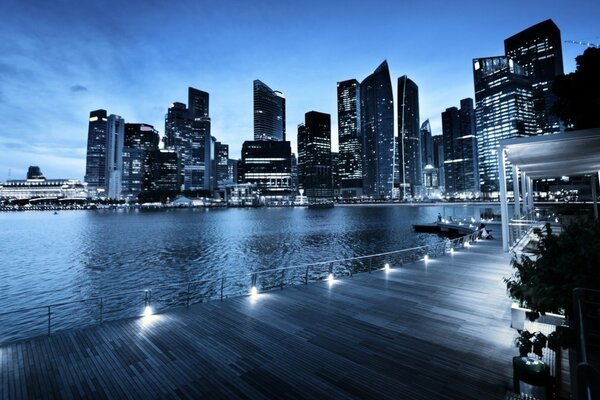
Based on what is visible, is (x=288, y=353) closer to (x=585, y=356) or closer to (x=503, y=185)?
(x=585, y=356)

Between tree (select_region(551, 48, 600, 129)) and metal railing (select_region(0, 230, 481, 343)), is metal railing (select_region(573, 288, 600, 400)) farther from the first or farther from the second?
tree (select_region(551, 48, 600, 129))

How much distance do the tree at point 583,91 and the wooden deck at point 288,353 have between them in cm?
1657

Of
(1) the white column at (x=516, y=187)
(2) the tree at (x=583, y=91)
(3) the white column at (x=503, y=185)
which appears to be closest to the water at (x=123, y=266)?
(3) the white column at (x=503, y=185)

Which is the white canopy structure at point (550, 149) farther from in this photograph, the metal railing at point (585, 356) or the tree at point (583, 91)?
the metal railing at point (585, 356)

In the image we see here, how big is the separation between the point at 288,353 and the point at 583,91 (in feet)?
83.0

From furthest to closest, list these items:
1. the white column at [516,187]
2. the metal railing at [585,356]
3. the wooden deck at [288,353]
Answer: the white column at [516,187]
the wooden deck at [288,353]
the metal railing at [585,356]

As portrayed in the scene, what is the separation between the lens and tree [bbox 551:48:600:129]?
61.8ft

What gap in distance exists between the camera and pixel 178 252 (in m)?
40.7

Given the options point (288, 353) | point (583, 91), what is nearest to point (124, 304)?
point (288, 353)

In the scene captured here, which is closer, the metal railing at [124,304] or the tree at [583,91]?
the metal railing at [124,304]

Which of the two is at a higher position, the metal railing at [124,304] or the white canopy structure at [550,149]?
the white canopy structure at [550,149]

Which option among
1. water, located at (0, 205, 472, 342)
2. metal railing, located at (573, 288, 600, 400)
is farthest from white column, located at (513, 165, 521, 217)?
water, located at (0, 205, 472, 342)

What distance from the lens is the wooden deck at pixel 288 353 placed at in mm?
6105

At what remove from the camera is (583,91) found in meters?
19.3
